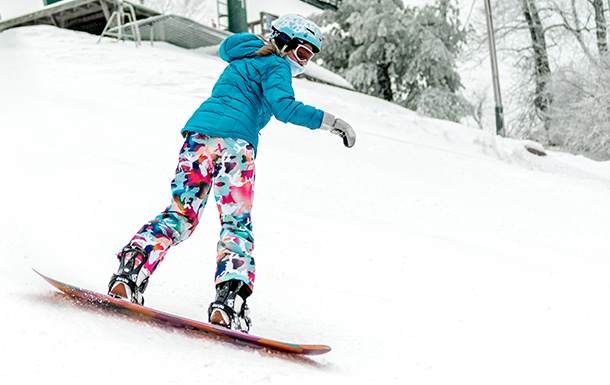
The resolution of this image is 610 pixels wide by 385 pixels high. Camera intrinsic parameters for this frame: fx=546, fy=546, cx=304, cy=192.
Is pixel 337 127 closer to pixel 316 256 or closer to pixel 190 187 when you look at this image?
pixel 190 187

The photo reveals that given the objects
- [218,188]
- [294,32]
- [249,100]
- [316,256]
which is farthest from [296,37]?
[316,256]

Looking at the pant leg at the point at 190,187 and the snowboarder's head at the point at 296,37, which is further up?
the snowboarder's head at the point at 296,37

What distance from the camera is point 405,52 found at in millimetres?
18203

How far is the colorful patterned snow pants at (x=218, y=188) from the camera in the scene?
8.16 ft

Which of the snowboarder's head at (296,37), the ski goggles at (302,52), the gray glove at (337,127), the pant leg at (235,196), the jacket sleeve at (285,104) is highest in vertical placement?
the snowboarder's head at (296,37)

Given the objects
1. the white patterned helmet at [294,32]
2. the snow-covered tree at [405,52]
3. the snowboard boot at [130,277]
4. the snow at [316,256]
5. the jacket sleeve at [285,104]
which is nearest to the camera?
the snow at [316,256]

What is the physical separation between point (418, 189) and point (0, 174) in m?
4.55

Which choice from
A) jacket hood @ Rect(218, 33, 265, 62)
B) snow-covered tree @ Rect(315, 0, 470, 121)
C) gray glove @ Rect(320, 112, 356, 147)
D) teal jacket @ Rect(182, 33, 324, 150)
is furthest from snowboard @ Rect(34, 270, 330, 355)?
snow-covered tree @ Rect(315, 0, 470, 121)

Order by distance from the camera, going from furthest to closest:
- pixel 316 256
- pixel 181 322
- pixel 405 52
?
A: pixel 405 52 → pixel 316 256 → pixel 181 322

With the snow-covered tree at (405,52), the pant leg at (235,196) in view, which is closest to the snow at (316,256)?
the pant leg at (235,196)

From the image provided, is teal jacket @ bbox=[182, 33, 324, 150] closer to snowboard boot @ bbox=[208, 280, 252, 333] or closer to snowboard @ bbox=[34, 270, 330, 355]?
snowboard boot @ bbox=[208, 280, 252, 333]

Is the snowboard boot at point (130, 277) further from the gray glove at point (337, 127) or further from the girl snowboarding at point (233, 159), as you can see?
the gray glove at point (337, 127)

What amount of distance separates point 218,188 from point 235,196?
89 millimetres

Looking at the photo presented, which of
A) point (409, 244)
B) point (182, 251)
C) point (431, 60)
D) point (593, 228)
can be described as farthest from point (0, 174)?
point (431, 60)
